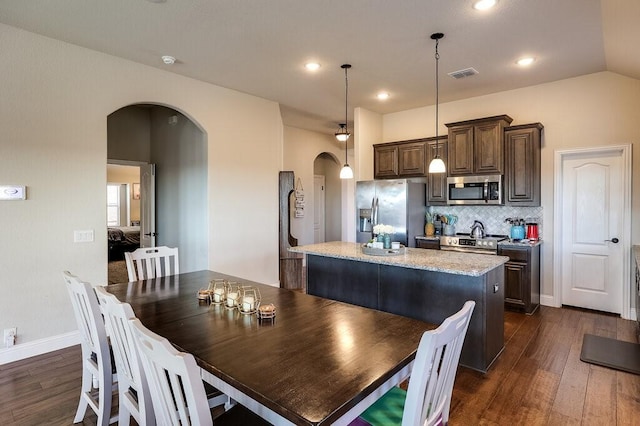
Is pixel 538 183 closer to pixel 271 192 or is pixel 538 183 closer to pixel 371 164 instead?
pixel 371 164

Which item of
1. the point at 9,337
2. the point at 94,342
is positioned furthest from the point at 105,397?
the point at 9,337

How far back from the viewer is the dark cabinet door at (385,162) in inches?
235

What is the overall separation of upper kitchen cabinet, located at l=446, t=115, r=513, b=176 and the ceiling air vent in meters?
0.74

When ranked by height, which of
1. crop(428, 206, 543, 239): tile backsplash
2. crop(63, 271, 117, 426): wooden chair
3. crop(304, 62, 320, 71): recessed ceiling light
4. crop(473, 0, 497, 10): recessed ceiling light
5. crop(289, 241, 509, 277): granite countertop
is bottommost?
crop(63, 271, 117, 426): wooden chair

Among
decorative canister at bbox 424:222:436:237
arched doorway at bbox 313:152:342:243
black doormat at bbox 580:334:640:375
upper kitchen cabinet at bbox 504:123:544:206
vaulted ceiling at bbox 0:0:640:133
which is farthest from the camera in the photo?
arched doorway at bbox 313:152:342:243

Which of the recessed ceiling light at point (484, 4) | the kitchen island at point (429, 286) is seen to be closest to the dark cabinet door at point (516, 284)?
the kitchen island at point (429, 286)

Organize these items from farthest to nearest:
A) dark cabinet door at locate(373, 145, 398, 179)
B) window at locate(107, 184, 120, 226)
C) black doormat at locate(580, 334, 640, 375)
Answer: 1. window at locate(107, 184, 120, 226)
2. dark cabinet door at locate(373, 145, 398, 179)
3. black doormat at locate(580, 334, 640, 375)

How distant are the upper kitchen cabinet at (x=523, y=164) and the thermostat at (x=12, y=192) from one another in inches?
218

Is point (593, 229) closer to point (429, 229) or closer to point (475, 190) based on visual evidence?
point (475, 190)

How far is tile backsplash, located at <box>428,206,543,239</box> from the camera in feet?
16.2

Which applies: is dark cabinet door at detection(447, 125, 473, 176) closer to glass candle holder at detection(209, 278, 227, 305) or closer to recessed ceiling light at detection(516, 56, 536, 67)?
recessed ceiling light at detection(516, 56, 536, 67)

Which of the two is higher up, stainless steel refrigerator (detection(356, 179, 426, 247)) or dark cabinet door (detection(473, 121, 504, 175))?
dark cabinet door (detection(473, 121, 504, 175))

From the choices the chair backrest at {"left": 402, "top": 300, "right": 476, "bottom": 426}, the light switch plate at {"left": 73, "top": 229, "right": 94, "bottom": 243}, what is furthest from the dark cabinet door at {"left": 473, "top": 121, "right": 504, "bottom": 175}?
the light switch plate at {"left": 73, "top": 229, "right": 94, "bottom": 243}

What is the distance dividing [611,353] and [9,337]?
217 inches
